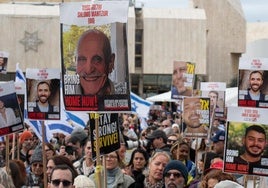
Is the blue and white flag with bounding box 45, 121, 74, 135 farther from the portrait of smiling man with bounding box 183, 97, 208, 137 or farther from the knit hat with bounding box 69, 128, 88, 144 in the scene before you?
the knit hat with bounding box 69, 128, 88, 144

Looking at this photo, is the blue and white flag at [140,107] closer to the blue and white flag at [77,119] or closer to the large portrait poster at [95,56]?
the blue and white flag at [77,119]

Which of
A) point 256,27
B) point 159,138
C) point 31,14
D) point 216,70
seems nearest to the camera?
point 159,138

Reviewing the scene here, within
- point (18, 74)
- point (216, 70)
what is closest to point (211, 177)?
point (18, 74)

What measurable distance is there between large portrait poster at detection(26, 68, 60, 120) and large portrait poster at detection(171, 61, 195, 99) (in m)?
6.76

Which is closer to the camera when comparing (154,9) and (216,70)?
(154,9)

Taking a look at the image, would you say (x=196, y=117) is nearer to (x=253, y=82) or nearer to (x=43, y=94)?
(x=253, y=82)

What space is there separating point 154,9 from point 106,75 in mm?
52440

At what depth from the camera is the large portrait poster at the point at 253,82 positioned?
347 inches

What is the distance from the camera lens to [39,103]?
29.5ft

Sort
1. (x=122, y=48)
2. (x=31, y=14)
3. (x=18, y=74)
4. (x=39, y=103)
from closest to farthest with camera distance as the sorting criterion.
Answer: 1. (x=122, y=48)
2. (x=39, y=103)
3. (x=18, y=74)
4. (x=31, y=14)

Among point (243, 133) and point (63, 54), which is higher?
point (63, 54)

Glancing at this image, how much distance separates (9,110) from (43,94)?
1038 mm

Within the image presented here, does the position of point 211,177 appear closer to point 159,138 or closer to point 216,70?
point 159,138

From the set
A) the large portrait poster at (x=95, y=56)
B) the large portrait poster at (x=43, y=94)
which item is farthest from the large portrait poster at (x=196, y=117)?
the large portrait poster at (x=95, y=56)
